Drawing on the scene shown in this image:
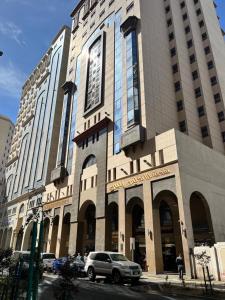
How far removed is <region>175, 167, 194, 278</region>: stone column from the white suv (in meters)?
6.28

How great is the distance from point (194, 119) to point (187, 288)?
32834mm

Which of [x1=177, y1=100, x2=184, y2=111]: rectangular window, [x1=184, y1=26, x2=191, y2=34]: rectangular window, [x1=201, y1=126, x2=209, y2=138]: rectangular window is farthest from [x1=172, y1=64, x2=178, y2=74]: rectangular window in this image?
[x1=184, y1=26, x2=191, y2=34]: rectangular window

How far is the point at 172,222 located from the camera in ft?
108

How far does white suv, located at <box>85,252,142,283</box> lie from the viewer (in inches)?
731

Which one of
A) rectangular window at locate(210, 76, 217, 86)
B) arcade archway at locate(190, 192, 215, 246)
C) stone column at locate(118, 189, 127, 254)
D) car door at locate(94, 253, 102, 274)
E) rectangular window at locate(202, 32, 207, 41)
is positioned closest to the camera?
car door at locate(94, 253, 102, 274)

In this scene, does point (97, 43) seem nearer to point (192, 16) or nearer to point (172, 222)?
point (192, 16)

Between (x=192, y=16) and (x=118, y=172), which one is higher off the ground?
(x=192, y=16)

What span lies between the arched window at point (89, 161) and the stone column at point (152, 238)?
48.4 ft

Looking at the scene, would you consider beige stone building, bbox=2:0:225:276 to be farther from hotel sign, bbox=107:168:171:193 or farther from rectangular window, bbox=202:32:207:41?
rectangular window, bbox=202:32:207:41

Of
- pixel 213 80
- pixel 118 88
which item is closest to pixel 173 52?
pixel 213 80

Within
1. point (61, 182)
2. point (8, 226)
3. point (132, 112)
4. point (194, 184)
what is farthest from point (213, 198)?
point (8, 226)

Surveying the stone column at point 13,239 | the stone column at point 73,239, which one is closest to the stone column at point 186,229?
the stone column at point 73,239

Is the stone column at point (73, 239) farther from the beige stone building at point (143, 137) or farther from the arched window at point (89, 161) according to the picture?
the arched window at point (89, 161)

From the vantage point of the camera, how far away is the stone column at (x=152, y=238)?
1022 inches
